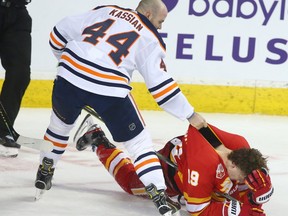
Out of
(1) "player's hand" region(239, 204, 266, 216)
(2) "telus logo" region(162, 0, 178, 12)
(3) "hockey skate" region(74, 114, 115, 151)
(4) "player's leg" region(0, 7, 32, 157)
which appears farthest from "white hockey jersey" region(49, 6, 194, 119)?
(2) "telus logo" region(162, 0, 178, 12)

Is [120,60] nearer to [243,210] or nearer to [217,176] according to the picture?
[217,176]

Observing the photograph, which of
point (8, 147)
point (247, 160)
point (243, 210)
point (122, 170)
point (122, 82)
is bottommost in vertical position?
point (8, 147)

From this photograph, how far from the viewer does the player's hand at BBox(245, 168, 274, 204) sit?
284 cm

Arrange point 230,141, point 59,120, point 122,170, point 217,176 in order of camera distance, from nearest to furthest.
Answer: point 217,176 → point 59,120 → point 230,141 → point 122,170

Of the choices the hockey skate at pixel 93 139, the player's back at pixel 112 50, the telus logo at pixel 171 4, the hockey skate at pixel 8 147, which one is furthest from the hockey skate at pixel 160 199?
the telus logo at pixel 171 4

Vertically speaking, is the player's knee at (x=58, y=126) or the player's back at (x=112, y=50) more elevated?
the player's back at (x=112, y=50)

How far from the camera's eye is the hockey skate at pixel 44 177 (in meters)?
3.13

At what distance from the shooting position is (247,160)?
9.53ft

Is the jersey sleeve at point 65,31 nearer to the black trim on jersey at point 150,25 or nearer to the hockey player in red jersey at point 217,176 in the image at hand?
the black trim on jersey at point 150,25

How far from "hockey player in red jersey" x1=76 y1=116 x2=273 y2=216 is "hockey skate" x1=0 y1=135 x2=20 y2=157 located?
2.88 feet

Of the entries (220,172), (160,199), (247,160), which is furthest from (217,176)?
(160,199)

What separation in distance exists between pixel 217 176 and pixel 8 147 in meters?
1.30

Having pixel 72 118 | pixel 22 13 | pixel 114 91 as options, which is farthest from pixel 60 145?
pixel 22 13

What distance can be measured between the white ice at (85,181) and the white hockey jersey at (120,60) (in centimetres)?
45
